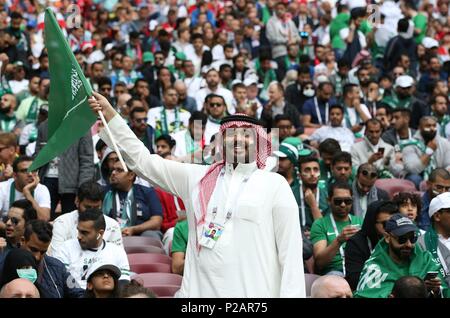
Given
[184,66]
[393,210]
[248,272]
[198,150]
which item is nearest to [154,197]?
[198,150]

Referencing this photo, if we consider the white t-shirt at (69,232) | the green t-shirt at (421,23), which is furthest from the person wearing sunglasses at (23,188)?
the green t-shirt at (421,23)

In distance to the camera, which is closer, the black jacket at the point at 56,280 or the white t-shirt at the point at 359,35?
the black jacket at the point at 56,280

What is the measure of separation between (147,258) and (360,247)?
1.78 meters

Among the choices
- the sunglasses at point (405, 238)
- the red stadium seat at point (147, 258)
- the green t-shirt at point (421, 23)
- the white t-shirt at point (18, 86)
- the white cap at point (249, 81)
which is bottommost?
the red stadium seat at point (147, 258)

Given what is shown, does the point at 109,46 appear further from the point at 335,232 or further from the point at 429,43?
the point at 335,232

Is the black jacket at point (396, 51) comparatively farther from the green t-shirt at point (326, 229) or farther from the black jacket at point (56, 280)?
the black jacket at point (56, 280)

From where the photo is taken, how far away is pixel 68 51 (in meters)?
7.09

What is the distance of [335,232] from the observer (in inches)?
372

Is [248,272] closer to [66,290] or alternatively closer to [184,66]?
[66,290]

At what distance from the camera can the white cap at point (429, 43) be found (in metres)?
18.5

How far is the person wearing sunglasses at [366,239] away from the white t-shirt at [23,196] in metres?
3.06

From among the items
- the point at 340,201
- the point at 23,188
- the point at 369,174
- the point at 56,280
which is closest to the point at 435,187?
the point at 369,174

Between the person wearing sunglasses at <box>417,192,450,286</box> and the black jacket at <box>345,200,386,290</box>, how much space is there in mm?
390

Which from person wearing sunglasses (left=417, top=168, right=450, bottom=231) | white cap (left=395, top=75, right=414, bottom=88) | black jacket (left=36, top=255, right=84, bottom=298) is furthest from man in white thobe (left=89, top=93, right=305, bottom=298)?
white cap (left=395, top=75, right=414, bottom=88)
